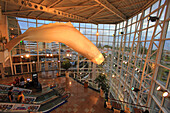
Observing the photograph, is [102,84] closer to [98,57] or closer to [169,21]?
[169,21]

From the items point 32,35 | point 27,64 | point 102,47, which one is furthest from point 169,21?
point 27,64

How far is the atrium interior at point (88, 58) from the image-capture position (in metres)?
5.91

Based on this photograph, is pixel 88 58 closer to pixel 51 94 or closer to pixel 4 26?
pixel 51 94

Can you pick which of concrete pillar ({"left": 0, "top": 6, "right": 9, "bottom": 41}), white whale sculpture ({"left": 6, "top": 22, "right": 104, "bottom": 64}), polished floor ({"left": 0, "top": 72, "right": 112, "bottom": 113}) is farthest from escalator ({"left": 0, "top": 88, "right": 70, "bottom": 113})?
concrete pillar ({"left": 0, "top": 6, "right": 9, "bottom": 41})

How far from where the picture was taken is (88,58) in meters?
1.30

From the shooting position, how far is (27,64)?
556 inches

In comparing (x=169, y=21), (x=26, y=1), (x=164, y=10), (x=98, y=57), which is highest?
(x=26, y=1)

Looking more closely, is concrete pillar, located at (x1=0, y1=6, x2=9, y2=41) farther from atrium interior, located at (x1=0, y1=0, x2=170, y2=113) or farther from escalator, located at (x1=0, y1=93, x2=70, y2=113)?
escalator, located at (x1=0, y1=93, x2=70, y2=113)

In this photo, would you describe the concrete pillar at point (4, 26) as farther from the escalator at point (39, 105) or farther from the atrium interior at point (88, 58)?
the escalator at point (39, 105)

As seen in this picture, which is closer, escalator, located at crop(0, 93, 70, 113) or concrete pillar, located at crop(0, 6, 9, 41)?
escalator, located at crop(0, 93, 70, 113)

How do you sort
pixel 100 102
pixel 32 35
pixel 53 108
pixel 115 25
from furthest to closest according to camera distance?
1. pixel 115 25
2. pixel 100 102
3. pixel 53 108
4. pixel 32 35

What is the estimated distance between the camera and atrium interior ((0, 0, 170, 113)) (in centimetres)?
591

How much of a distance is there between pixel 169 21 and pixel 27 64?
16.6 metres

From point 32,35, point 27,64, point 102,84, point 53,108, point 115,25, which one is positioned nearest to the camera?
point 32,35
